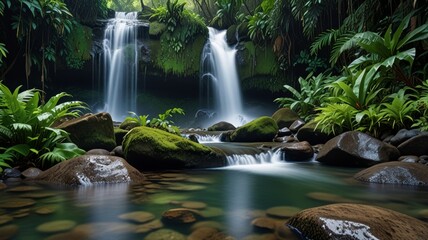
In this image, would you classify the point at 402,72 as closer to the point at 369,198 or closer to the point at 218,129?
the point at 369,198

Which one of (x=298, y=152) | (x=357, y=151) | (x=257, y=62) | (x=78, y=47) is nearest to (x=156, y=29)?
(x=78, y=47)

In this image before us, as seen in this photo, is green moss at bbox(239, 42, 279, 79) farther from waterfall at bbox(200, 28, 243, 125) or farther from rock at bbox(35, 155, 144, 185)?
rock at bbox(35, 155, 144, 185)

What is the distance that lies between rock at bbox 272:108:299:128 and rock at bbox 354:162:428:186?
16.1ft

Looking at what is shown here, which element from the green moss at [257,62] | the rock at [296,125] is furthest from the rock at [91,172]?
the green moss at [257,62]

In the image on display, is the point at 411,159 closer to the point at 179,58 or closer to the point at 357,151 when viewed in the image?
the point at 357,151

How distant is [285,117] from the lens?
8.97 meters

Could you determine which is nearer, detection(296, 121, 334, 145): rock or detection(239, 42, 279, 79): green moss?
detection(296, 121, 334, 145): rock

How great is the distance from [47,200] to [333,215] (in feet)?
8.32

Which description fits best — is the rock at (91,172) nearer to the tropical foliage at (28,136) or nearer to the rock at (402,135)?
the tropical foliage at (28,136)

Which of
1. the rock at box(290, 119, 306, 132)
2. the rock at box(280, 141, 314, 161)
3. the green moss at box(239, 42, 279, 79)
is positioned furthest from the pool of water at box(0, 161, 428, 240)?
the green moss at box(239, 42, 279, 79)

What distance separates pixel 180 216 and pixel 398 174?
9.41 ft

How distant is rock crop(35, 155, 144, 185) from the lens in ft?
11.5

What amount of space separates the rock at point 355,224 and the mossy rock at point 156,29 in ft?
38.5

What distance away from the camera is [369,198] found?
9.85ft
